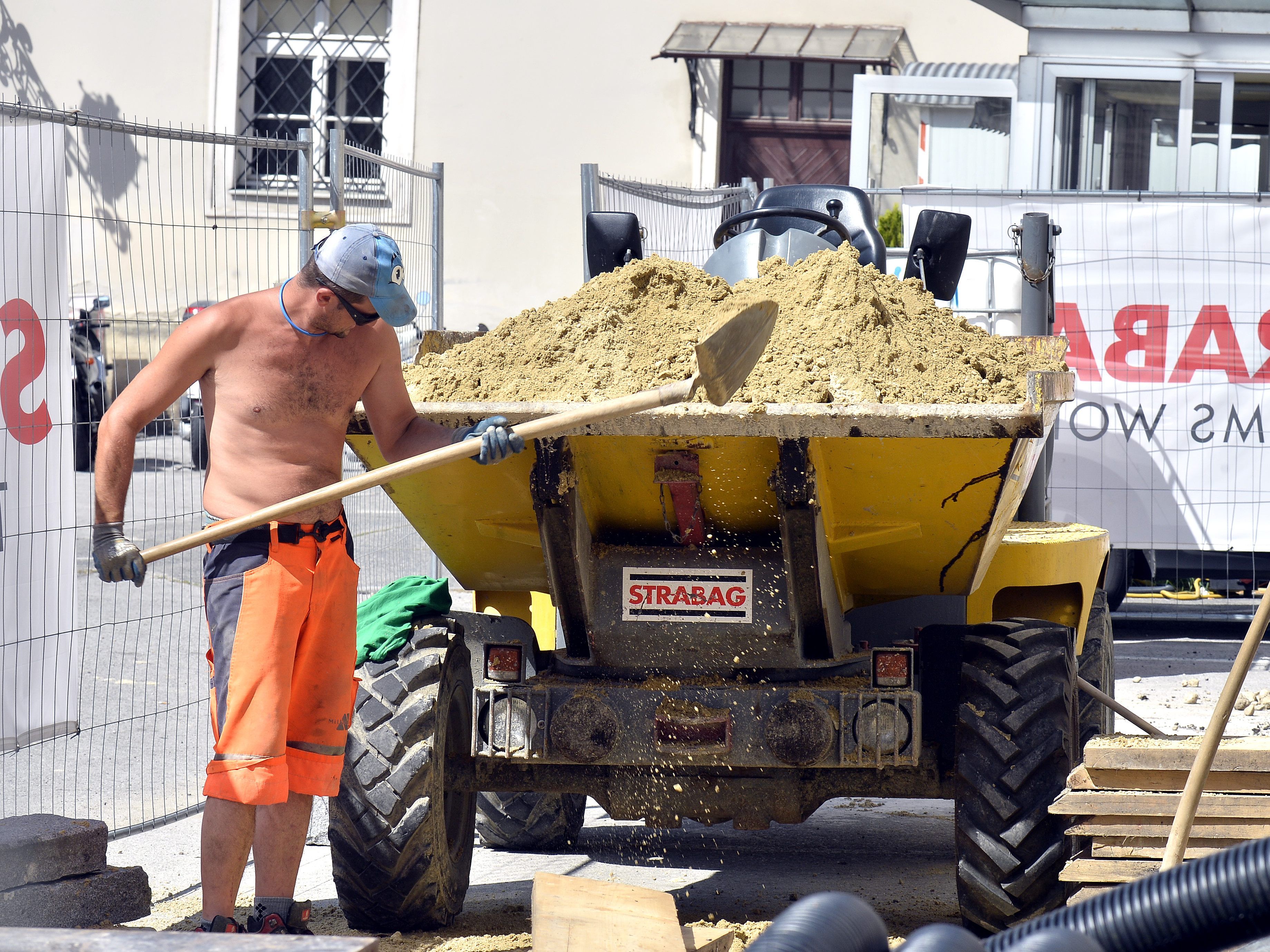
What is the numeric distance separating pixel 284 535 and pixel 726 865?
2233 millimetres

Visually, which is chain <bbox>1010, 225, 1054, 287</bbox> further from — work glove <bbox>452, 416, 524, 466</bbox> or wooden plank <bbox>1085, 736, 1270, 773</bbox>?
work glove <bbox>452, 416, 524, 466</bbox>

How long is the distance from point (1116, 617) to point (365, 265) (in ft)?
23.8

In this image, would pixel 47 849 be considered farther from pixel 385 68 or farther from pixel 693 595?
pixel 385 68

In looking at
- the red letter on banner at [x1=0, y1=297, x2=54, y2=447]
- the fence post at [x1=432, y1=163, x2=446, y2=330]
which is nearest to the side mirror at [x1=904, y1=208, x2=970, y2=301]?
the fence post at [x1=432, y1=163, x2=446, y2=330]

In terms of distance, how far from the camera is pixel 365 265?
140 inches

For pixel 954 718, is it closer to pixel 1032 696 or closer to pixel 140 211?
pixel 1032 696

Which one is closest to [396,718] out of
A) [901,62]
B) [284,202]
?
[284,202]

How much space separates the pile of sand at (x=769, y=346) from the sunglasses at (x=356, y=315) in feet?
1.14

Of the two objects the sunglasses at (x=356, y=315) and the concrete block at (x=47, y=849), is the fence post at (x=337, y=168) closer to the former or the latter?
the sunglasses at (x=356, y=315)

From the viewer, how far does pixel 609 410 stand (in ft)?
10.9

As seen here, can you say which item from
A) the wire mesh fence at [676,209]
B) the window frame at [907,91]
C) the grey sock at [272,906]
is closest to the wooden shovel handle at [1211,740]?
the grey sock at [272,906]

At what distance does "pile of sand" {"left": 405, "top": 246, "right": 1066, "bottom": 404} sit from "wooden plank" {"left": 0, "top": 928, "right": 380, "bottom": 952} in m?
1.99

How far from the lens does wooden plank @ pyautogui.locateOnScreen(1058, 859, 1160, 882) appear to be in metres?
3.54

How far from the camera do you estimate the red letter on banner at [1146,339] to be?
8656 mm
